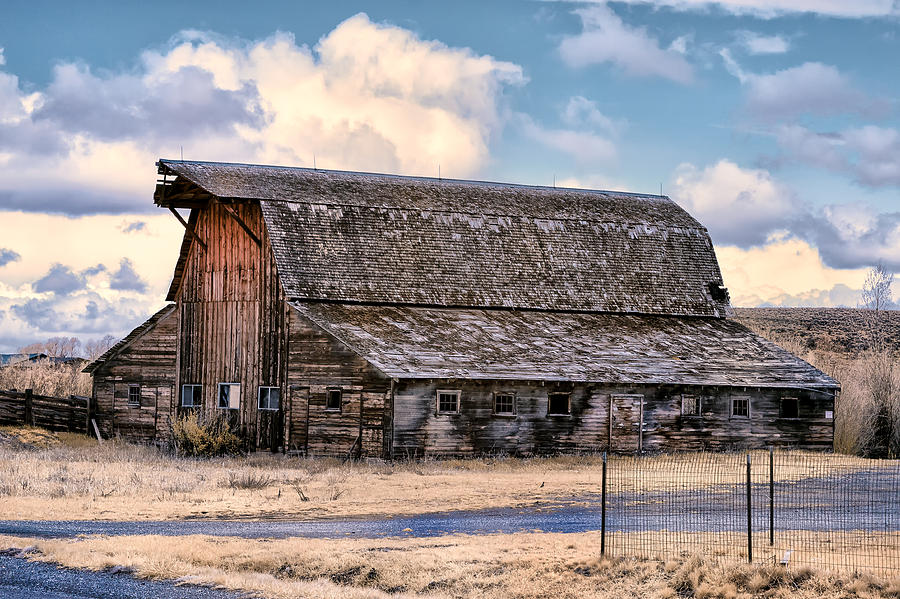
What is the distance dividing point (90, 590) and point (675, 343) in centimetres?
2944

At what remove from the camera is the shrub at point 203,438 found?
35469 millimetres

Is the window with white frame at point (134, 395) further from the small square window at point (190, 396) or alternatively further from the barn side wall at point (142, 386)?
the small square window at point (190, 396)

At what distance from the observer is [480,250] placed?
43.3m

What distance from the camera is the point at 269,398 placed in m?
36.9

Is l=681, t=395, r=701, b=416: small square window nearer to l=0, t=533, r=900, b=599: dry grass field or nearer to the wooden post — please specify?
l=0, t=533, r=900, b=599: dry grass field

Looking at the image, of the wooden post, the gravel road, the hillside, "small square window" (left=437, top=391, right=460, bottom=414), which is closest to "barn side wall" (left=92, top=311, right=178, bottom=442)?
the wooden post

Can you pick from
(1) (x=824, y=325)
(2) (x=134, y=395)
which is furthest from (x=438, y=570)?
(1) (x=824, y=325)

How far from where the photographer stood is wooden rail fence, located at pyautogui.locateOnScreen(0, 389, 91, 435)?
133 ft

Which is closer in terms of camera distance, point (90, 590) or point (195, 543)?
point (90, 590)

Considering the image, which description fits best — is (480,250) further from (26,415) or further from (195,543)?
(195,543)

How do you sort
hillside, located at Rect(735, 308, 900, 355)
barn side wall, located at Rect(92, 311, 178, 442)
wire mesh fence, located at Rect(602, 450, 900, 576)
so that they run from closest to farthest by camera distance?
wire mesh fence, located at Rect(602, 450, 900, 576)
barn side wall, located at Rect(92, 311, 178, 442)
hillside, located at Rect(735, 308, 900, 355)

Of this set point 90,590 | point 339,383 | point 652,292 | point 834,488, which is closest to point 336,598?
point 90,590

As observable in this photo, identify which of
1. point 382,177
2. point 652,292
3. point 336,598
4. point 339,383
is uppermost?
point 382,177

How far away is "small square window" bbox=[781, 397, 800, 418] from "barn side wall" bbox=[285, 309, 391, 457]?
48.3 feet
